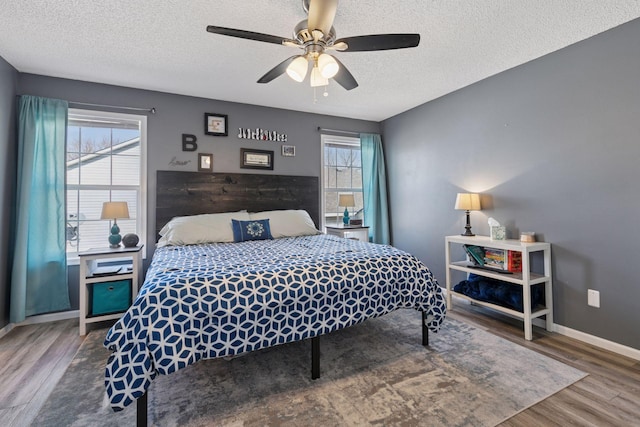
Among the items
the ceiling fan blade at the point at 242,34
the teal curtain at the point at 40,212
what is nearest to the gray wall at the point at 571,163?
the ceiling fan blade at the point at 242,34

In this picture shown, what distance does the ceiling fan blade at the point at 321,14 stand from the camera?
1.59 meters

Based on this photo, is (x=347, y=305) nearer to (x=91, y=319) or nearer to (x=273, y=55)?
(x=273, y=55)

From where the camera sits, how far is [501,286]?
9.29 feet

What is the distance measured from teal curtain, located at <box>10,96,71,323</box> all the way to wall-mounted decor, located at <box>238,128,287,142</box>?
181cm

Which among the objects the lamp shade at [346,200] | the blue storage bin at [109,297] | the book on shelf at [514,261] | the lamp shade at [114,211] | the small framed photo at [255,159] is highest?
the small framed photo at [255,159]

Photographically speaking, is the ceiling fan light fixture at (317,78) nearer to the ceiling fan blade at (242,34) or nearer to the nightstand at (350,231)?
the ceiling fan blade at (242,34)

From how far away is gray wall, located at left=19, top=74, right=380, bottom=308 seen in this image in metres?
3.08

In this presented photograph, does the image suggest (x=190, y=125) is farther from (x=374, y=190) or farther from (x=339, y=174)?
(x=374, y=190)

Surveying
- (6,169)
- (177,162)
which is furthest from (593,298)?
(6,169)

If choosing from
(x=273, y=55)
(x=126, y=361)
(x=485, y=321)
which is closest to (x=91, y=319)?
(x=126, y=361)

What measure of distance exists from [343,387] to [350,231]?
2.47 meters

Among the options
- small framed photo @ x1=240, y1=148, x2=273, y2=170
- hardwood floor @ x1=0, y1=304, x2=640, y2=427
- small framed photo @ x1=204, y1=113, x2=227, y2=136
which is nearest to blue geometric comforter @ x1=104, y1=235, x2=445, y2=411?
hardwood floor @ x1=0, y1=304, x2=640, y2=427

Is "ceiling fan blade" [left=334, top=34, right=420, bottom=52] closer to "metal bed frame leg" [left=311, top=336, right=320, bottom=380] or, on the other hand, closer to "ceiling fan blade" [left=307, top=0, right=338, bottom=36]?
"ceiling fan blade" [left=307, top=0, right=338, bottom=36]

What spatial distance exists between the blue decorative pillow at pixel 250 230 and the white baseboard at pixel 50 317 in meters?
1.83
